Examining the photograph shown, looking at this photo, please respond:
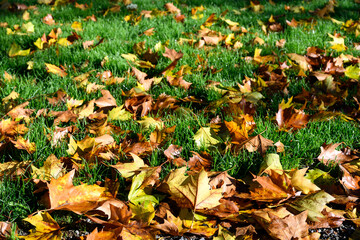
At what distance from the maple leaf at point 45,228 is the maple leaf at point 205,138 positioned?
781mm

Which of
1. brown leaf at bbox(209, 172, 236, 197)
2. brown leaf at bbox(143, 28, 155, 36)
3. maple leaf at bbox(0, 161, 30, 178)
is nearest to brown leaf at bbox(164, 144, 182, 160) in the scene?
brown leaf at bbox(209, 172, 236, 197)

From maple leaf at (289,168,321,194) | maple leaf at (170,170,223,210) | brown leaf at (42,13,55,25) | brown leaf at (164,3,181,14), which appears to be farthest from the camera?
brown leaf at (164,3,181,14)

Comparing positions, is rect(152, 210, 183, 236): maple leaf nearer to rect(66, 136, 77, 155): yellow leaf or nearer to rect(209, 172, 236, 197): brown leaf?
rect(209, 172, 236, 197): brown leaf

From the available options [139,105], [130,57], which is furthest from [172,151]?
[130,57]

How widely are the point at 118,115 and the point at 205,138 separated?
577 mm

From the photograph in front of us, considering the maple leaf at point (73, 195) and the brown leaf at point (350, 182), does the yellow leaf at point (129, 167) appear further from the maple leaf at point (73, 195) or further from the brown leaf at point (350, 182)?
the brown leaf at point (350, 182)

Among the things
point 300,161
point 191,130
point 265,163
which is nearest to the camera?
point 265,163

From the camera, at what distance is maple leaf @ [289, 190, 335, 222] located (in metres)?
1.29

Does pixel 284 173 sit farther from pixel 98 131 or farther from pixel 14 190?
pixel 14 190

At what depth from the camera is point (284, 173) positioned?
1.38 meters

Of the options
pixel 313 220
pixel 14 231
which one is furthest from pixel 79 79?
pixel 313 220

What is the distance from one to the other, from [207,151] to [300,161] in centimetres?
47

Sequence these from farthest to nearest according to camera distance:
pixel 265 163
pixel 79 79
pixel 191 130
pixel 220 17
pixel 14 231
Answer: pixel 220 17
pixel 79 79
pixel 191 130
pixel 265 163
pixel 14 231

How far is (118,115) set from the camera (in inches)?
77.1
